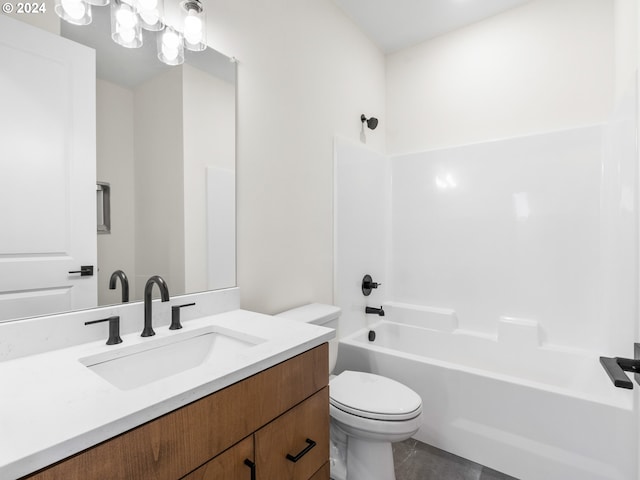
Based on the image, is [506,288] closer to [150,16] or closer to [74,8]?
[150,16]

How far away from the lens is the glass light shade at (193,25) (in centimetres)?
128

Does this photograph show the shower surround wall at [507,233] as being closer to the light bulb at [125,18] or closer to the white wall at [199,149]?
the white wall at [199,149]

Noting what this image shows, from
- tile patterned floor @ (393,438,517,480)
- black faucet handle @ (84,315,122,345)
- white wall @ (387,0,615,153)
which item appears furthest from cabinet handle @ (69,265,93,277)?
white wall @ (387,0,615,153)

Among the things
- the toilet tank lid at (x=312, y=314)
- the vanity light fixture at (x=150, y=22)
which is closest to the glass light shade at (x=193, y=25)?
the vanity light fixture at (x=150, y=22)

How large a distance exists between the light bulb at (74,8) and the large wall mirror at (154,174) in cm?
3

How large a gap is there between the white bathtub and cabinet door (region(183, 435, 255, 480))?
1288 mm

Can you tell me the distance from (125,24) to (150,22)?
0.30 feet

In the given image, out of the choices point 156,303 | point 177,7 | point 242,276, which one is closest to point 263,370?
point 156,303

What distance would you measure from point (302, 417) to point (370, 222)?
175 cm

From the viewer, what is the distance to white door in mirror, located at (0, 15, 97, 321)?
908 millimetres

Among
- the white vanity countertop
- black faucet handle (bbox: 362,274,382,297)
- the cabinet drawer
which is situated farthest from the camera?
black faucet handle (bbox: 362,274,382,297)

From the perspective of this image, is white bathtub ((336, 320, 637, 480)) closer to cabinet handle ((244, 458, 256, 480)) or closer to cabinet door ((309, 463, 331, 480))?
cabinet door ((309, 463, 331, 480))

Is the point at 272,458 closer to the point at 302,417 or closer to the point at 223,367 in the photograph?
the point at 302,417

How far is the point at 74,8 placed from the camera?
3.38ft
